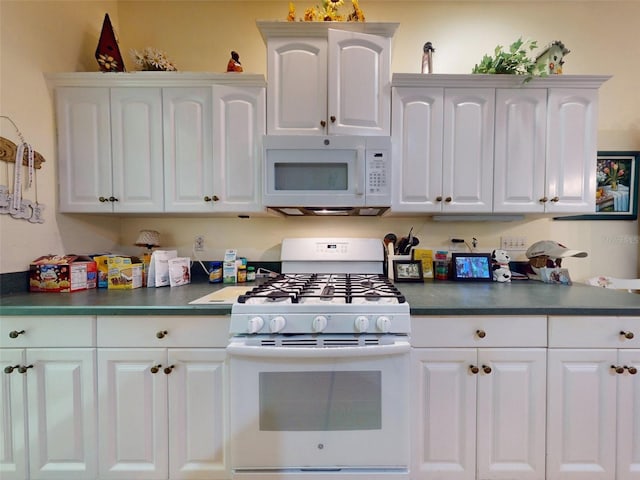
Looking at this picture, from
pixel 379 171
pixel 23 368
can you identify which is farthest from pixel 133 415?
pixel 379 171

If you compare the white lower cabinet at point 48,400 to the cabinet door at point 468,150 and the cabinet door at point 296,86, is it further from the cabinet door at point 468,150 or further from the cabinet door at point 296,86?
the cabinet door at point 468,150

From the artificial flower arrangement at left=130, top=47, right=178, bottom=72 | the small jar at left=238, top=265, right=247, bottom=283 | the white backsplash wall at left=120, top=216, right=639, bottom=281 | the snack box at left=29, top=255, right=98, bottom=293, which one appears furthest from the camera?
the white backsplash wall at left=120, top=216, right=639, bottom=281

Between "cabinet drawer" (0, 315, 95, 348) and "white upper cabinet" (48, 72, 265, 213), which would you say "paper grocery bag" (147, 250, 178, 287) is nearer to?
"white upper cabinet" (48, 72, 265, 213)

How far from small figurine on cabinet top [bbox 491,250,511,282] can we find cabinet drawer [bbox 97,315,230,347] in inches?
67.5

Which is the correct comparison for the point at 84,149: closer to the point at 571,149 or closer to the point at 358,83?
the point at 358,83

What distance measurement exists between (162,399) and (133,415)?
153mm

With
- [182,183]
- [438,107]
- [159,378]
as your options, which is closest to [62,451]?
[159,378]

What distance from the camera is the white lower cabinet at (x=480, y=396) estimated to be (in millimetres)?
1314

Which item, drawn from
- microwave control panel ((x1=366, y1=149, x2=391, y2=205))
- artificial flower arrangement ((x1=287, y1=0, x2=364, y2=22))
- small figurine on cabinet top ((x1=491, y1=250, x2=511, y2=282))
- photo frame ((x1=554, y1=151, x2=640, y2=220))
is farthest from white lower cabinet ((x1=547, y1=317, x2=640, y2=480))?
artificial flower arrangement ((x1=287, y1=0, x2=364, y2=22))

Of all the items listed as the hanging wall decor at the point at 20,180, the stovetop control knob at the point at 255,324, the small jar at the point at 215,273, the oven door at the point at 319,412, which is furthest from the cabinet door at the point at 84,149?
the oven door at the point at 319,412

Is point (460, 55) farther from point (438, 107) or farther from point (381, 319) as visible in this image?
point (381, 319)

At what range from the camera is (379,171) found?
5.32ft

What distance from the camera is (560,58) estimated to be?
174 centimetres

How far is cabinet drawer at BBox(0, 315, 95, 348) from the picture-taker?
4.22 ft
